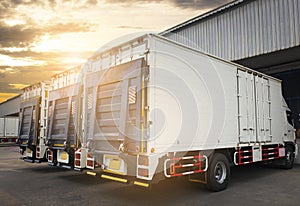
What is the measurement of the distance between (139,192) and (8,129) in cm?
2856

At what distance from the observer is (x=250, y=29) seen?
12.2 m

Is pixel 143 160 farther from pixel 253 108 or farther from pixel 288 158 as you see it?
pixel 288 158

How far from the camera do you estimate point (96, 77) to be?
7.29 m

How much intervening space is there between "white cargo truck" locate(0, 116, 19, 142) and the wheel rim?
95.7 ft

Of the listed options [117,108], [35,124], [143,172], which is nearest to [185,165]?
[143,172]

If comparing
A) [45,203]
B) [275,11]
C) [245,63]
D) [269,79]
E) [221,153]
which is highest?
[275,11]

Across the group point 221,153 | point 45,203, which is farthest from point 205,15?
point 45,203

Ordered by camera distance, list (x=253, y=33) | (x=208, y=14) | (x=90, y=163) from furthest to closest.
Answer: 1. (x=208, y=14)
2. (x=253, y=33)
3. (x=90, y=163)

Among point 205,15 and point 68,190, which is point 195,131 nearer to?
point 68,190

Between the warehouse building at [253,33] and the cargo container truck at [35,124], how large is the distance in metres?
7.84

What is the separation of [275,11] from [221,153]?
23.0 ft

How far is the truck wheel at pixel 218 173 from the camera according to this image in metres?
7.01

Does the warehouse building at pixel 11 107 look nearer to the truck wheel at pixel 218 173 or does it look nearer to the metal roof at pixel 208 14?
the metal roof at pixel 208 14

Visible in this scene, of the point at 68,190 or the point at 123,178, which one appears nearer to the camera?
the point at 123,178
